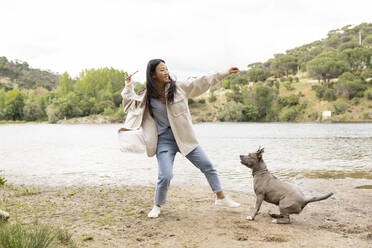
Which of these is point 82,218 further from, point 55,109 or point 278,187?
point 55,109

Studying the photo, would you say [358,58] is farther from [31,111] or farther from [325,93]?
[31,111]

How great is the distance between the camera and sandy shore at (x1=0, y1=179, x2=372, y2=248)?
155 inches

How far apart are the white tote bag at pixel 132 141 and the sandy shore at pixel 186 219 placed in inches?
41.6

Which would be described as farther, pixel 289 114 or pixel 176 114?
pixel 289 114

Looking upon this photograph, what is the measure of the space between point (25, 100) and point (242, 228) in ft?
355

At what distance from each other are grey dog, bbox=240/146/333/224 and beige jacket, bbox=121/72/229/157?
0.98 metres

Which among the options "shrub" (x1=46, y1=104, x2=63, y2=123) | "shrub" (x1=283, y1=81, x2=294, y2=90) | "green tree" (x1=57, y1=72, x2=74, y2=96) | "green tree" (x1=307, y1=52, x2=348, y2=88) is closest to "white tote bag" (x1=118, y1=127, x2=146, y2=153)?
"shrub" (x1=283, y1=81, x2=294, y2=90)

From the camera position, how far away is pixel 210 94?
9631 centimetres

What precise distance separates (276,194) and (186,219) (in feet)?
4.54

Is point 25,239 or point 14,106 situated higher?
point 14,106

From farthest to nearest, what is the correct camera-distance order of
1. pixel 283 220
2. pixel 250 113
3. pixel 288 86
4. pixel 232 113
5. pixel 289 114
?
pixel 288 86 → pixel 232 113 → pixel 250 113 → pixel 289 114 → pixel 283 220

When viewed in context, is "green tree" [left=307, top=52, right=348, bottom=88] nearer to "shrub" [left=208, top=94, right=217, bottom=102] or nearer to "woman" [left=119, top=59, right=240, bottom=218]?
"shrub" [left=208, top=94, right=217, bottom=102]

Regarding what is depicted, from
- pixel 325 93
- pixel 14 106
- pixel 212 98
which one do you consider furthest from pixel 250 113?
pixel 14 106

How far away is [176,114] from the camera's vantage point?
16.2 feet
